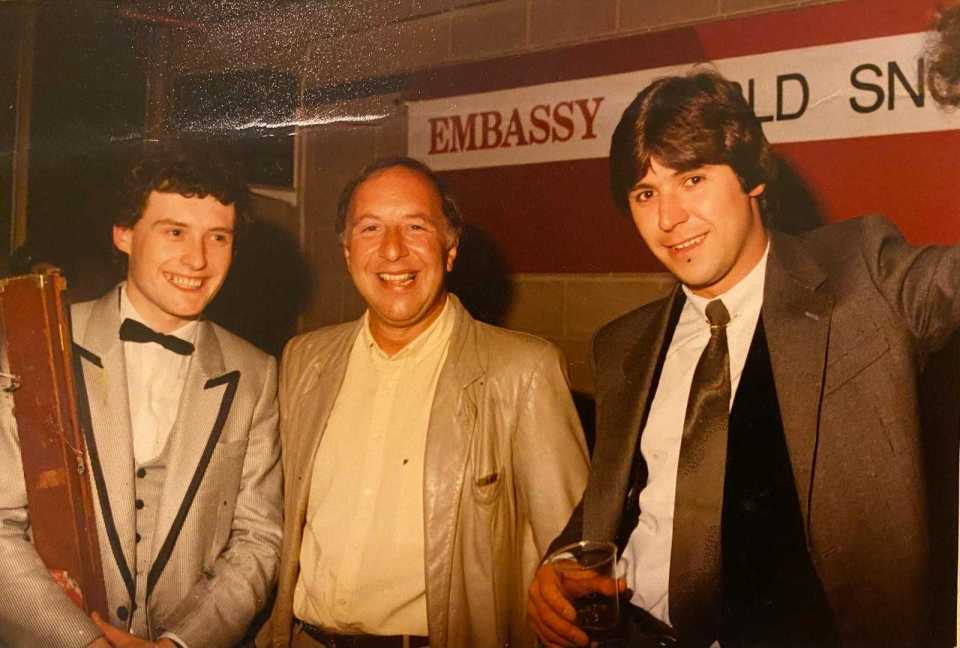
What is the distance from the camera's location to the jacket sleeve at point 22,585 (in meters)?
1.32

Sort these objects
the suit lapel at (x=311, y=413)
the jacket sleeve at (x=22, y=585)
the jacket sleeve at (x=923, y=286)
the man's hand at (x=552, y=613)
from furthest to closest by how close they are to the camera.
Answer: the suit lapel at (x=311, y=413), the jacket sleeve at (x=22, y=585), the man's hand at (x=552, y=613), the jacket sleeve at (x=923, y=286)

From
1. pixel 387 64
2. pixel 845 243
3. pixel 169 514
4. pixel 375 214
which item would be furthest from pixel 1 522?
pixel 845 243

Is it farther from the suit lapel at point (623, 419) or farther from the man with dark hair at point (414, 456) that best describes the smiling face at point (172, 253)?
the suit lapel at point (623, 419)

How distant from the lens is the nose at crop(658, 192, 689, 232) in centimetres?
125

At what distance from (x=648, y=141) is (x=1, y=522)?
1300 mm

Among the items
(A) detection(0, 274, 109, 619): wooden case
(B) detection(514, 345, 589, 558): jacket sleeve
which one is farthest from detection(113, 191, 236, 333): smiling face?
(B) detection(514, 345, 589, 558): jacket sleeve

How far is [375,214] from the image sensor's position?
4.68 ft

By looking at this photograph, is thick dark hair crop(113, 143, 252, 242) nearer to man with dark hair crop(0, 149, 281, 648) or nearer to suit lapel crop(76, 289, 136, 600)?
man with dark hair crop(0, 149, 281, 648)

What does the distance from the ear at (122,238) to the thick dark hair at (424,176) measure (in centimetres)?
39

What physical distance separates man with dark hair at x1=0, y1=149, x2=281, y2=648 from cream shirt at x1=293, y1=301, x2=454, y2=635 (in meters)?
0.10

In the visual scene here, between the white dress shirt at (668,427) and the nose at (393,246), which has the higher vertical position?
the nose at (393,246)

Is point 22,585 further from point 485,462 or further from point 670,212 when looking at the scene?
point 670,212

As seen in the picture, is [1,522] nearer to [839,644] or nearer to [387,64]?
[387,64]

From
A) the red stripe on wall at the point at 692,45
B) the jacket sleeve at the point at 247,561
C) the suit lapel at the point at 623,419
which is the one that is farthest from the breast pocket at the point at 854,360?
the jacket sleeve at the point at 247,561
